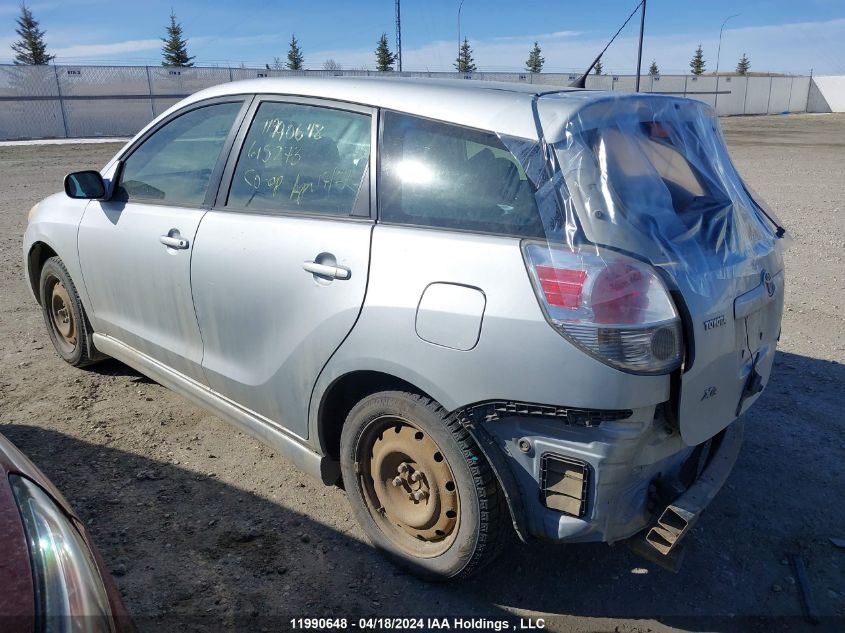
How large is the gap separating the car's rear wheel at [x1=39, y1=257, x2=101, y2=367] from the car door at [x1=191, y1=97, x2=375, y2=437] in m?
1.49

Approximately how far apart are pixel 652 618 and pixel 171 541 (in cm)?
196

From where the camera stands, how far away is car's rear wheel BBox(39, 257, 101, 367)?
4.33 metres

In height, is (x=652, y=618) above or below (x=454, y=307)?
below

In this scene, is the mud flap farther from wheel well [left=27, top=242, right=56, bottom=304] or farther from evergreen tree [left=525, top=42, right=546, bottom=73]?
evergreen tree [left=525, top=42, right=546, bottom=73]

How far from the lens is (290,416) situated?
2986 millimetres

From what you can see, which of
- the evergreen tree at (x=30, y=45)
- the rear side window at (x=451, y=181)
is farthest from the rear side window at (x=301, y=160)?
the evergreen tree at (x=30, y=45)

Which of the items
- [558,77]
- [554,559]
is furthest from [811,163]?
[558,77]

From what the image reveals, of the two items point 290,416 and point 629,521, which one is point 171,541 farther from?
point 629,521

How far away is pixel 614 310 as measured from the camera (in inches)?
82.6

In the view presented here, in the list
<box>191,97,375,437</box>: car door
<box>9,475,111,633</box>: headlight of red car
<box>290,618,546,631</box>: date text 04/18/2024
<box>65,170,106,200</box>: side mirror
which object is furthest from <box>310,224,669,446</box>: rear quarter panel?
<box>65,170,106,200</box>: side mirror

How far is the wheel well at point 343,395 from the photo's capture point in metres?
2.60

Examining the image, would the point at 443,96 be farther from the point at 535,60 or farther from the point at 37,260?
the point at 535,60

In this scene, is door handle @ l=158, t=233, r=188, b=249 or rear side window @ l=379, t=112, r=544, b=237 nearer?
rear side window @ l=379, t=112, r=544, b=237

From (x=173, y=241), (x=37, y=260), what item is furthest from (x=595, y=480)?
(x=37, y=260)
